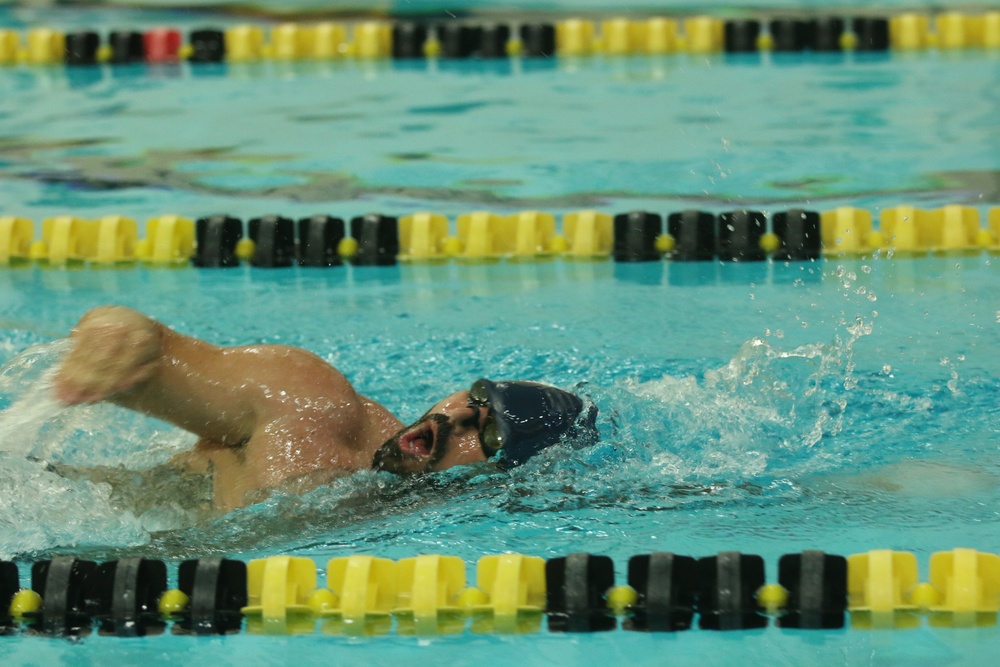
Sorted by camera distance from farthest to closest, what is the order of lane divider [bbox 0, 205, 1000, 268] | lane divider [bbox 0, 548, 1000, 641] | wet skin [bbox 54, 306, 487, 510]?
lane divider [bbox 0, 205, 1000, 268] → wet skin [bbox 54, 306, 487, 510] → lane divider [bbox 0, 548, 1000, 641]

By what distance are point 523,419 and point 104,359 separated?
890mm

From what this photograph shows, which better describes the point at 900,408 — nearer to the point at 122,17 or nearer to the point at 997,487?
the point at 997,487

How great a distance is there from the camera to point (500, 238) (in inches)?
203

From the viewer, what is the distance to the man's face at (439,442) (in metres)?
3.04

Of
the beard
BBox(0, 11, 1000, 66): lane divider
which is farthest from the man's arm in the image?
BBox(0, 11, 1000, 66): lane divider

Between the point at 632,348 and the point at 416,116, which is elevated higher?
the point at 416,116

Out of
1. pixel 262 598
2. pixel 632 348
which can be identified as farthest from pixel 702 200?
pixel 262 598

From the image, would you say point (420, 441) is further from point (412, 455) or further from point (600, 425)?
point (600, 425)

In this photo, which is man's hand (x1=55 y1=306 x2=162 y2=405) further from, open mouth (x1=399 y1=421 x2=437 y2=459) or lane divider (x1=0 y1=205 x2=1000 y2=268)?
lane divider (x1=0 y1=205 x2=1000 y2=268)

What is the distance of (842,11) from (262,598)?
22.0 ft

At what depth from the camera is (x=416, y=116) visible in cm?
686

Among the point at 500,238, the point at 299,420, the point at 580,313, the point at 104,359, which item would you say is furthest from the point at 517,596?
the point at 500,238

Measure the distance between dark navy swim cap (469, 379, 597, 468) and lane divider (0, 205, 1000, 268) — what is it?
198cm

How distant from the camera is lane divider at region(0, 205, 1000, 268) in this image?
5031 millimetres
